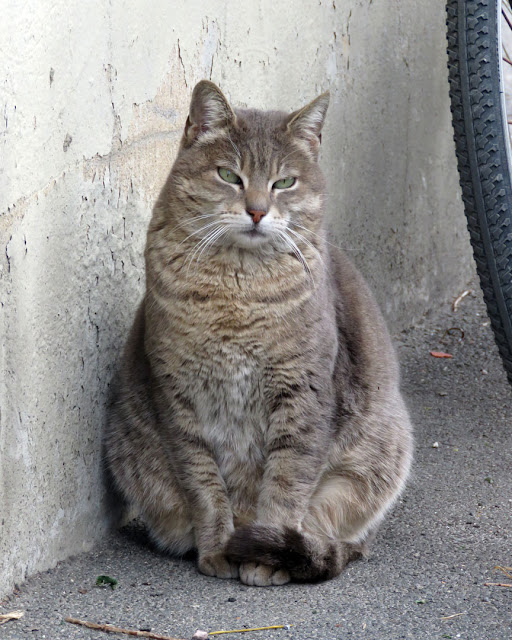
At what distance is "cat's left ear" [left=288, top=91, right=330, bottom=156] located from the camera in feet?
8.86

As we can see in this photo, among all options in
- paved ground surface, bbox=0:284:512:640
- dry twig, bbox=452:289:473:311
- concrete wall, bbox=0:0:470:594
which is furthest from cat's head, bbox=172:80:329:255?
dry twig, bbox=452:289:473:311

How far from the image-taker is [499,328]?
3.50m

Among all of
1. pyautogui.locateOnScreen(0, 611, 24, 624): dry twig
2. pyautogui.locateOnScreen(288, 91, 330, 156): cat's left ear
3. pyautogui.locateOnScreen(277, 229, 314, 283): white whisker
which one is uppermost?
pyautogui.locateOnScreen(288, 91, 330, 156): cat's left ear

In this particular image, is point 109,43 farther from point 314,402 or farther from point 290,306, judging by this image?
point 314,402

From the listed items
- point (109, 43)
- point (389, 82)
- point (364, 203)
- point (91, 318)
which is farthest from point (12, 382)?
point (389, 82)

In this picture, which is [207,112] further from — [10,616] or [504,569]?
→ [504,569]

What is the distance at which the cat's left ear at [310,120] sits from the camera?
270 cm

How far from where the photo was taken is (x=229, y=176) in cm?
264

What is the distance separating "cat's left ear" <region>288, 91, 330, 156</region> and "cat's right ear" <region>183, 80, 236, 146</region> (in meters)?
0.20

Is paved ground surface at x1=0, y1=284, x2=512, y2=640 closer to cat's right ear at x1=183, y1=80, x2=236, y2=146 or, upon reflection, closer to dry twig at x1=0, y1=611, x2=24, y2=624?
dry twig at x1=0, y1=611, x2=24, y2=624

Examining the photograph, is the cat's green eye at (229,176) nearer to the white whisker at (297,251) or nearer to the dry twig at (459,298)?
the white whisker at (297,251)

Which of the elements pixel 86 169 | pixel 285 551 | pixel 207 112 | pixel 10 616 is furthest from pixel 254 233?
pixel 10 616

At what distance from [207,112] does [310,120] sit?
329mm

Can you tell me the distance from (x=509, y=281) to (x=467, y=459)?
76cm
